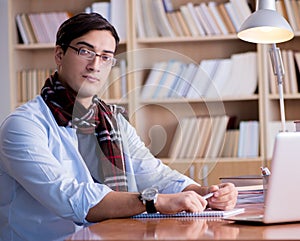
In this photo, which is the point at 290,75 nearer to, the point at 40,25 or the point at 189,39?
the point at 189,39

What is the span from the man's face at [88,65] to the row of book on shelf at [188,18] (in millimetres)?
1999

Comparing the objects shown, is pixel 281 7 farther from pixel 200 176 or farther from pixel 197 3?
pixel 200 176

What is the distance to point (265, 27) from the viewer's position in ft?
8.00

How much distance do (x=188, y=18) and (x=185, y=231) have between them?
2928mm

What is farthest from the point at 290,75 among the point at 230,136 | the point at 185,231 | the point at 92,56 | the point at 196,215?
the point at 185,231

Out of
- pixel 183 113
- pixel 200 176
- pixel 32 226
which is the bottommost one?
pixel 200 176

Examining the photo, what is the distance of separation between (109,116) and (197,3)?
2.12 meters

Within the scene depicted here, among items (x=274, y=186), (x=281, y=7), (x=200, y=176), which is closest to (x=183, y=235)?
(x=274, y=186)

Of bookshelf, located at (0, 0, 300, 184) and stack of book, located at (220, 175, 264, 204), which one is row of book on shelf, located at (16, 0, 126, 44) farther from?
stack of book, located at (220, 175, 264, 204)

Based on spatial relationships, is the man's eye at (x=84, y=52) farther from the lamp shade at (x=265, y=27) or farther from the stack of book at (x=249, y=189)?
the stack of book at (x=249, y=189)

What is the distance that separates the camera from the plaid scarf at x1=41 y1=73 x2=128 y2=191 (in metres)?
2.20

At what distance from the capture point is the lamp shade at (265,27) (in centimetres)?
236

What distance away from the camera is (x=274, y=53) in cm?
203

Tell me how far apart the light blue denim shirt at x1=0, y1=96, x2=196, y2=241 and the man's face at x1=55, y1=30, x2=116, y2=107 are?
145mm
